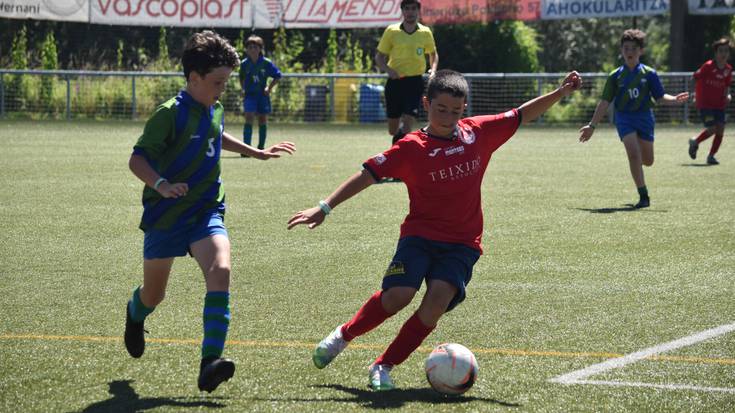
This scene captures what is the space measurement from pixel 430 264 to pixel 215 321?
1.06 m

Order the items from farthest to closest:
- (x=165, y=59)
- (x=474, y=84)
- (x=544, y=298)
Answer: (x=165, y=59) → (x=474, y=84) → (x=544, y=298)

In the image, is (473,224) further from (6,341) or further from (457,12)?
(457,12)

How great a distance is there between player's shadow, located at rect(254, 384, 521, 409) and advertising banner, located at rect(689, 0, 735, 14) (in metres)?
25.7

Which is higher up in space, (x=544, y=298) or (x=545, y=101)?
(x=545, y=101)

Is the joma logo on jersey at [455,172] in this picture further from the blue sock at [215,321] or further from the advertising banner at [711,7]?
the advertising banner at [711,7]

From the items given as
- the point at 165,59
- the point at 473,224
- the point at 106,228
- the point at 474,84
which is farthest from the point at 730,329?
the point at 165,59

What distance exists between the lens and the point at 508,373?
5465 mm

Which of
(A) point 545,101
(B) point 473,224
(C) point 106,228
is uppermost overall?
(A) point 545,101

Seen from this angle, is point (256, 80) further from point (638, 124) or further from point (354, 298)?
point (354, 298)

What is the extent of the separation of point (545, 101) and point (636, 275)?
269 cm

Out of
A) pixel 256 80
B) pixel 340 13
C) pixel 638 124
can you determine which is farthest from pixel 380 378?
pixel 340 13

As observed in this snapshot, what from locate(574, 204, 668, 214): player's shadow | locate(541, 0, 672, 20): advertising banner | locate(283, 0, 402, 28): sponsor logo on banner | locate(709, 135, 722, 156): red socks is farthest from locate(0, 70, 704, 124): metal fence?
locate(574, 204, 668, 214): player's shadow

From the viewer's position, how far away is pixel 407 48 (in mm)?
15453

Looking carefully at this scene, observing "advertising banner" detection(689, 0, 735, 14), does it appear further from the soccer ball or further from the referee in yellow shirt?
the soccer ball
